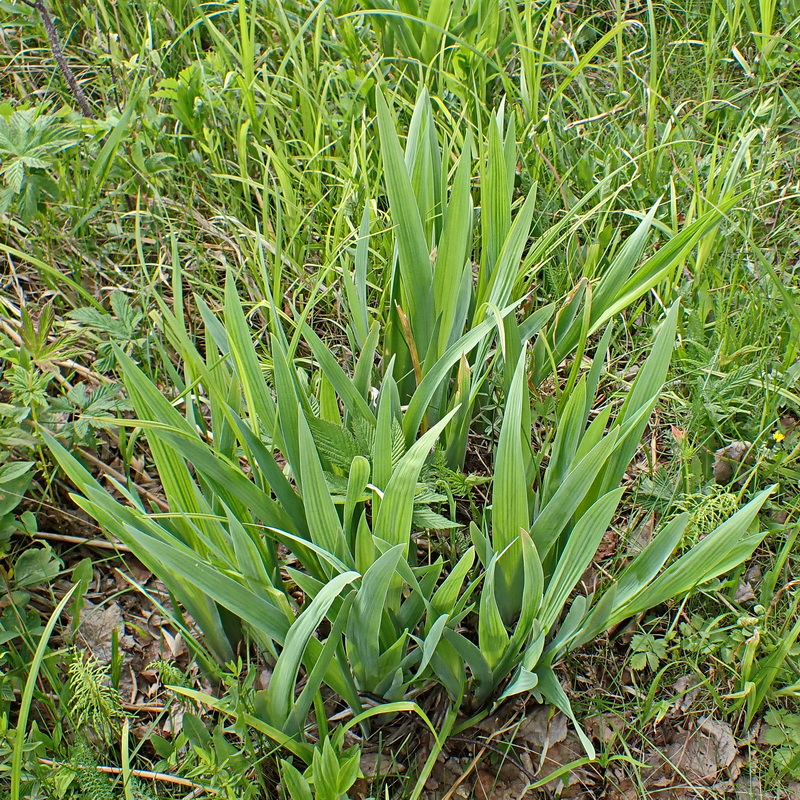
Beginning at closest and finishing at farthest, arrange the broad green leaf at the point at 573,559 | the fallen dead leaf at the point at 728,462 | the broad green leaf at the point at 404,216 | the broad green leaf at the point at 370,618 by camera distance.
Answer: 1. the broad green leaf at the point at 370,618
2. the broad green leaf at the point at 573,559
3. the broad green leaf at the point at 404,216
4. the fallen dead leaf at the point at 728,462

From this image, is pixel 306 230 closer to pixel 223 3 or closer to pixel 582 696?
pixel 223 3

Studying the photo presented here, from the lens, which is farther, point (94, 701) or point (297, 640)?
point (94, 701)

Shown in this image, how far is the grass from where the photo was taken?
3.10 feet

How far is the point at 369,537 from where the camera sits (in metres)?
0.92

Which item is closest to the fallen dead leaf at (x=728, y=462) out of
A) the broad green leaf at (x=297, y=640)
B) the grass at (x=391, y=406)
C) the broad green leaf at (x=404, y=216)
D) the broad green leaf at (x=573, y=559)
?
the grass at (x=391, y=406)

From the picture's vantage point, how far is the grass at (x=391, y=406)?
94cm

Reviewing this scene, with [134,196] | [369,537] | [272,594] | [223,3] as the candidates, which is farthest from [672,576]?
[223,3]

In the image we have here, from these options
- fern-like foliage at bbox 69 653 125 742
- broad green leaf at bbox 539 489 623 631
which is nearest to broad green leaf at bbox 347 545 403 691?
broad green leaf at bbox 539 489 623 631

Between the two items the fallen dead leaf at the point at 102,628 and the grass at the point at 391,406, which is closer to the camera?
the grass at the point at 391,406

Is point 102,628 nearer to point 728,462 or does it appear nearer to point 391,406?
point 391,406

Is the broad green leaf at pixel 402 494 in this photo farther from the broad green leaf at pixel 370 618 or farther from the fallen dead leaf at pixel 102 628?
the fallen dead leaf at pixel 102 628

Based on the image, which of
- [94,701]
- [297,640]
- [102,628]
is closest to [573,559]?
[297,640]

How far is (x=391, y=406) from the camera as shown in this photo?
1.01m

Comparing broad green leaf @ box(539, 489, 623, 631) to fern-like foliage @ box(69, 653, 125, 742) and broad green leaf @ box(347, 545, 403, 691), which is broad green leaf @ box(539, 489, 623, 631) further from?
fern-like foliage @ box(69, 653, 125, 742)
